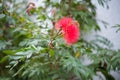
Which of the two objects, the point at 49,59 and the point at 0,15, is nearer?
the point at 49,59

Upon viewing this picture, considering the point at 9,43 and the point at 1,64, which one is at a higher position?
the point at 9,43

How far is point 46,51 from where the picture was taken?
1.36 meters

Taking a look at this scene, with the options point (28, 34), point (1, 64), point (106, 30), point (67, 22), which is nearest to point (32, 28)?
point (28, 34)

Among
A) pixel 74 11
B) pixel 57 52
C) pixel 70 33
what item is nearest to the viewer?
pixel 70 33

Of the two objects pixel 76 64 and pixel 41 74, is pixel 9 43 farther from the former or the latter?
pixel 76 64

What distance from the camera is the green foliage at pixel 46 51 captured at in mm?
1353

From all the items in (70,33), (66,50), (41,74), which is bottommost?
(41,74)

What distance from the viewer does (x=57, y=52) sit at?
138 cm

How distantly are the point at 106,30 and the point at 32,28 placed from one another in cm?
92

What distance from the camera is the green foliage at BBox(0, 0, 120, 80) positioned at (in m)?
1.35

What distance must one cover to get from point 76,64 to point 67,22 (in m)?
0.24

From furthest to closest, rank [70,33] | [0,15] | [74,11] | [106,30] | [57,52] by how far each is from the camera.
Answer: [106,30] → [74,11] → [0,15] → [57,52] → [70,33]

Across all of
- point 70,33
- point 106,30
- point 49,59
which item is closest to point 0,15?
point 49,59

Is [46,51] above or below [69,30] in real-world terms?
below
